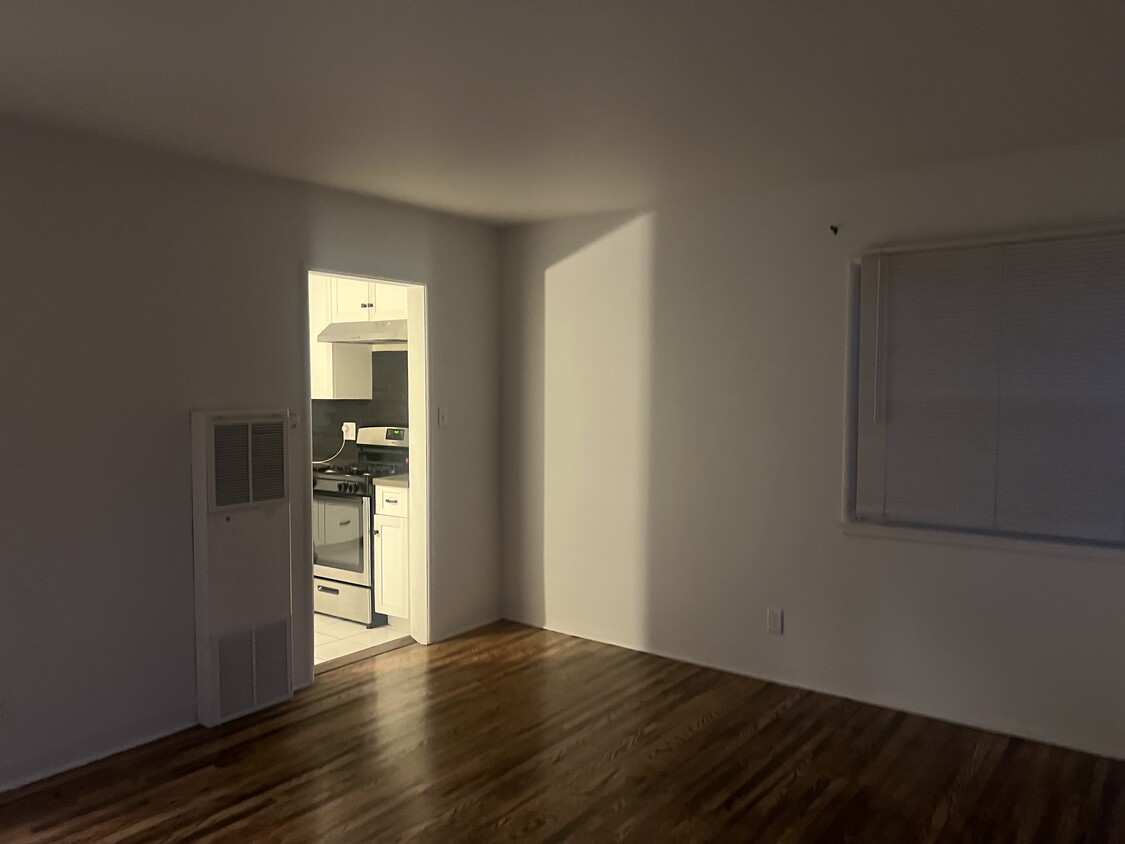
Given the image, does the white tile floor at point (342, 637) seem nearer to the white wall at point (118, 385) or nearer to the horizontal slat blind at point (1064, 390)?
the white wall at point (118, 385)

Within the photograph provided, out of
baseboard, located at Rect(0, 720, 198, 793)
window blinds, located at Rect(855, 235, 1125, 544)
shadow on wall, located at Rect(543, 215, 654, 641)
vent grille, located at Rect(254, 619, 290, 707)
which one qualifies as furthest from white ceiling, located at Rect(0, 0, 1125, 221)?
baseboard, located at Rect(0, 720, 198, 793)

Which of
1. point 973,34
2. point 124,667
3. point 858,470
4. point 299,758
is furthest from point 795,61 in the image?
point 124,667

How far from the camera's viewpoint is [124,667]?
3.43 meters

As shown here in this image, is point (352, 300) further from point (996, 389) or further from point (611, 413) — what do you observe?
point (996, 389)

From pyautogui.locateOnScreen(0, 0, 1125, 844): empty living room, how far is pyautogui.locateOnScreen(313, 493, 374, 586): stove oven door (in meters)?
0.41

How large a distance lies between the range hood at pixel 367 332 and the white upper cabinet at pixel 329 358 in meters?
0.09

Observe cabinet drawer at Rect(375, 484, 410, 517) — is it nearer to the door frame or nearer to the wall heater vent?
the door frame

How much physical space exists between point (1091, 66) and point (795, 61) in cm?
88

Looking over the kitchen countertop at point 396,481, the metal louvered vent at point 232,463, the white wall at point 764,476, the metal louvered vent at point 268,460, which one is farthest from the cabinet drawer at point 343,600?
the metal louvered vent at point 232,463

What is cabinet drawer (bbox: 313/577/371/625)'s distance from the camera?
5151mm

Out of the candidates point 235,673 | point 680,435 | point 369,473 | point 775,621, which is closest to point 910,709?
point 775,621

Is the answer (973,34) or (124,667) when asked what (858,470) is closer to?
(973,34)

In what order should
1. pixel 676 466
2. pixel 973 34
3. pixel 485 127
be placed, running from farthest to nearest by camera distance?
1. pixel 676 466
2. pixel 485 127
3. pixel 973 34

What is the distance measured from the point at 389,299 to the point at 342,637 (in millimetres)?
1983
